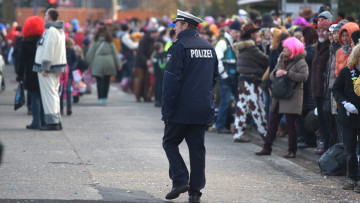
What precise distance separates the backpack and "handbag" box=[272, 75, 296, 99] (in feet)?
4.58

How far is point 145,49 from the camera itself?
67.8ft

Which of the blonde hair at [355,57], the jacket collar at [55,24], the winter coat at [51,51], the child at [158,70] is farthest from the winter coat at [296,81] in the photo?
the child at [158,70]

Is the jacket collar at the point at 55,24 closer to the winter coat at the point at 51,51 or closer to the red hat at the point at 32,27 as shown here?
the winter coat at the point at 51,51

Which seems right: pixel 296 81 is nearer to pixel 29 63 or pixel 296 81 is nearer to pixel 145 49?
pixel 29 63

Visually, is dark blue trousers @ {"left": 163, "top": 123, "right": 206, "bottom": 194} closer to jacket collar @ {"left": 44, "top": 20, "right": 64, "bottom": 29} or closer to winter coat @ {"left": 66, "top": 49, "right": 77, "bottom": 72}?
jacket collar @ {"left": 44, "top": 20, "right": 64, "bottom": 29}

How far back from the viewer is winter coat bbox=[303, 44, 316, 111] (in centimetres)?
1224

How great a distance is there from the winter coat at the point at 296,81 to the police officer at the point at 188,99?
344 centimetres

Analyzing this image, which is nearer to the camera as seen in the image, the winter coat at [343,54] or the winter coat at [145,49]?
the winter coat at [343,54]

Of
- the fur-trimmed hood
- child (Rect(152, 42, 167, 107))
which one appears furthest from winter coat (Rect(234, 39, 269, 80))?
child (Rect(152, 42, 167, 107))

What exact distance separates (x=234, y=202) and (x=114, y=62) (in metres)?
11.9

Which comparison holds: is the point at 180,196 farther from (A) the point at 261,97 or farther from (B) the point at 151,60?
(B) the point at 151,60

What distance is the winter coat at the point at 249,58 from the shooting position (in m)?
13.0

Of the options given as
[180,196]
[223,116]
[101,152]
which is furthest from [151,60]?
[180,196]

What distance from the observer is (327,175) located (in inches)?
405
